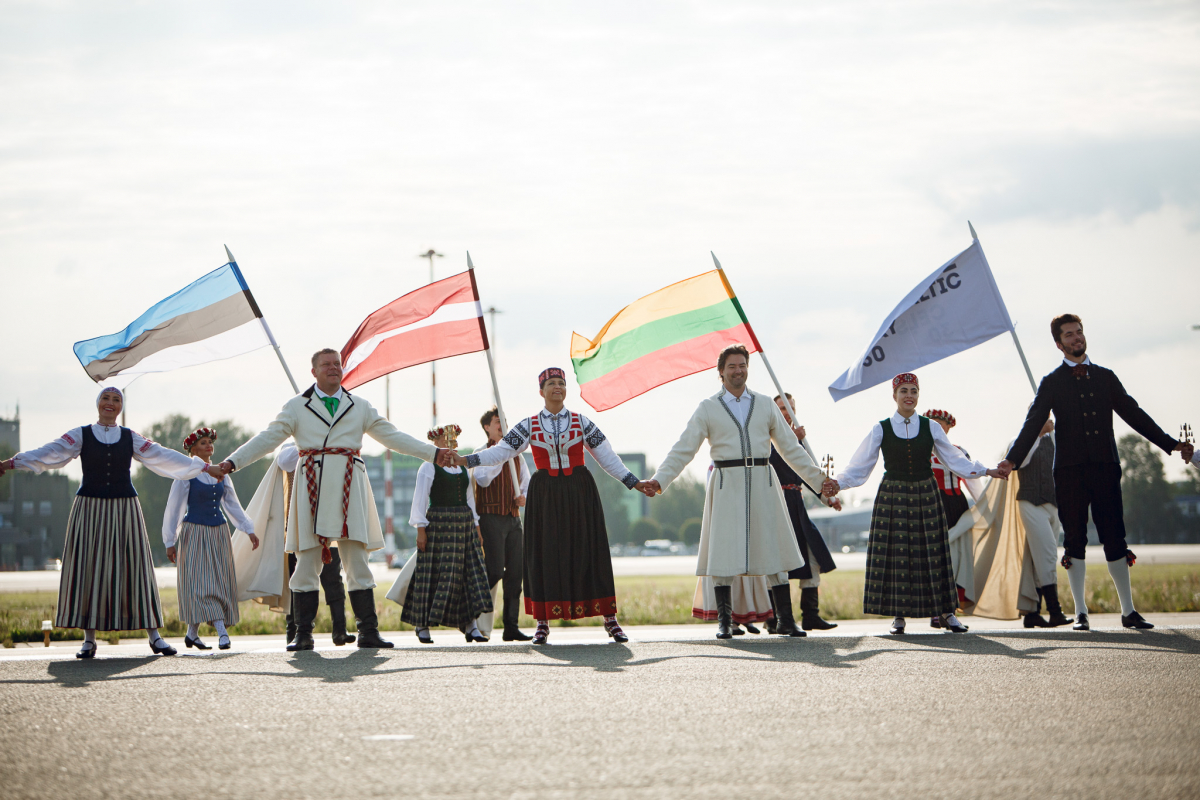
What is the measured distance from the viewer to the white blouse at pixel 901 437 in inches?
392

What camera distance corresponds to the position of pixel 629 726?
16.0 ft

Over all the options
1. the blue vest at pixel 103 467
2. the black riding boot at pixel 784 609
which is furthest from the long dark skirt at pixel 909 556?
the blue vest at pixel 103 467

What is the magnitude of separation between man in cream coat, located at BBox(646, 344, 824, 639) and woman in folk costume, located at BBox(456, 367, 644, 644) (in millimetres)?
625

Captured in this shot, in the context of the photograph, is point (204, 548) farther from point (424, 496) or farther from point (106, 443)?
point (424, 496)

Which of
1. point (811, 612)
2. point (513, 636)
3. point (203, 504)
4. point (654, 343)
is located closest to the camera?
point (513, 636)

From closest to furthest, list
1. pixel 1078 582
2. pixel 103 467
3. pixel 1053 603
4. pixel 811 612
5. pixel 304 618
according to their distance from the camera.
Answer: pixel 304 618
pixel 103 467
pixel 1078 582
pixel 1053 603
pixel 811 612

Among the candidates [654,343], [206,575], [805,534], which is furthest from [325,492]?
[805,534]

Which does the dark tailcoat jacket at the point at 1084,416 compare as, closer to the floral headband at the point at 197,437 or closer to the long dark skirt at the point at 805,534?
the long dark skirt at the point at 805,534

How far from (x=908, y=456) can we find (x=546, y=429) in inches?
119

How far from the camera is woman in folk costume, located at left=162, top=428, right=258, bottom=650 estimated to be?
10.3 m

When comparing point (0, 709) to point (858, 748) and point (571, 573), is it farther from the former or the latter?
point (571, 573)

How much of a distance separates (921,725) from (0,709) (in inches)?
167

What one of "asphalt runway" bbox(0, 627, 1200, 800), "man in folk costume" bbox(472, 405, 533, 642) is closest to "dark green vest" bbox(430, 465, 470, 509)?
"man in folk costume" bbox(472, 405, 533, 642)

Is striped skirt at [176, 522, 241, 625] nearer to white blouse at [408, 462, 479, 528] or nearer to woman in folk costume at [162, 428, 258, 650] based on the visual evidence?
woman in folk costume at [162, 428, 258, 650]
